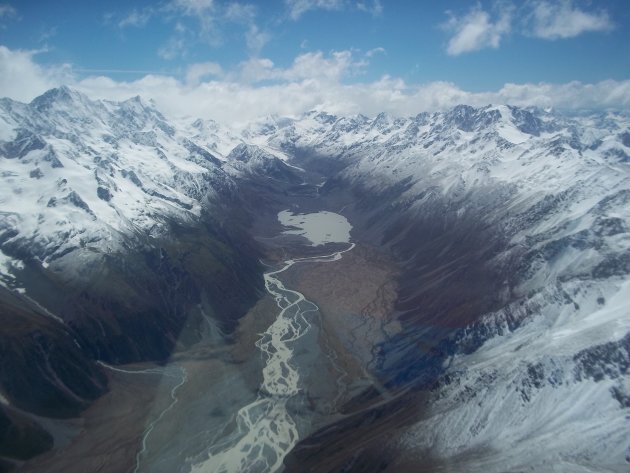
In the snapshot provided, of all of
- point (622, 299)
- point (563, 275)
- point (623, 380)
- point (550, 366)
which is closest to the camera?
point (623, 380)

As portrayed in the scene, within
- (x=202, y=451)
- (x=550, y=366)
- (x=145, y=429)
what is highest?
(x=145, y=429)

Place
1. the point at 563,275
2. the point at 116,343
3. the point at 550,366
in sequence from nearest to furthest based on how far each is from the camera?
the point at 550,366, the point at 563,275, the point at 116,343

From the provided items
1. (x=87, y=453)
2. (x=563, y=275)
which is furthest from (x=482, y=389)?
(x=87, y=453)

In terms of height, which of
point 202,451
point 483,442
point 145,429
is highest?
point 145,429

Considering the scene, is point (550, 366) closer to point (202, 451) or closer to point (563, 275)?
point (563, 275)

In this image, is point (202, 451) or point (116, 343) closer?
point (202, 451)

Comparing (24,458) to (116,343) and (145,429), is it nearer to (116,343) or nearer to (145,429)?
(145,429)

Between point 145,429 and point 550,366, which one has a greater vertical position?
point 145,429

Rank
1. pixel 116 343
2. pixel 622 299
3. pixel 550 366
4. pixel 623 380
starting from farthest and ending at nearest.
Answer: pixel 116 343
pixel 622 299
pixel 550 366
pixel 623 380

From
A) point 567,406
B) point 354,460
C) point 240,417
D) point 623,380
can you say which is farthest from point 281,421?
point 623,380
